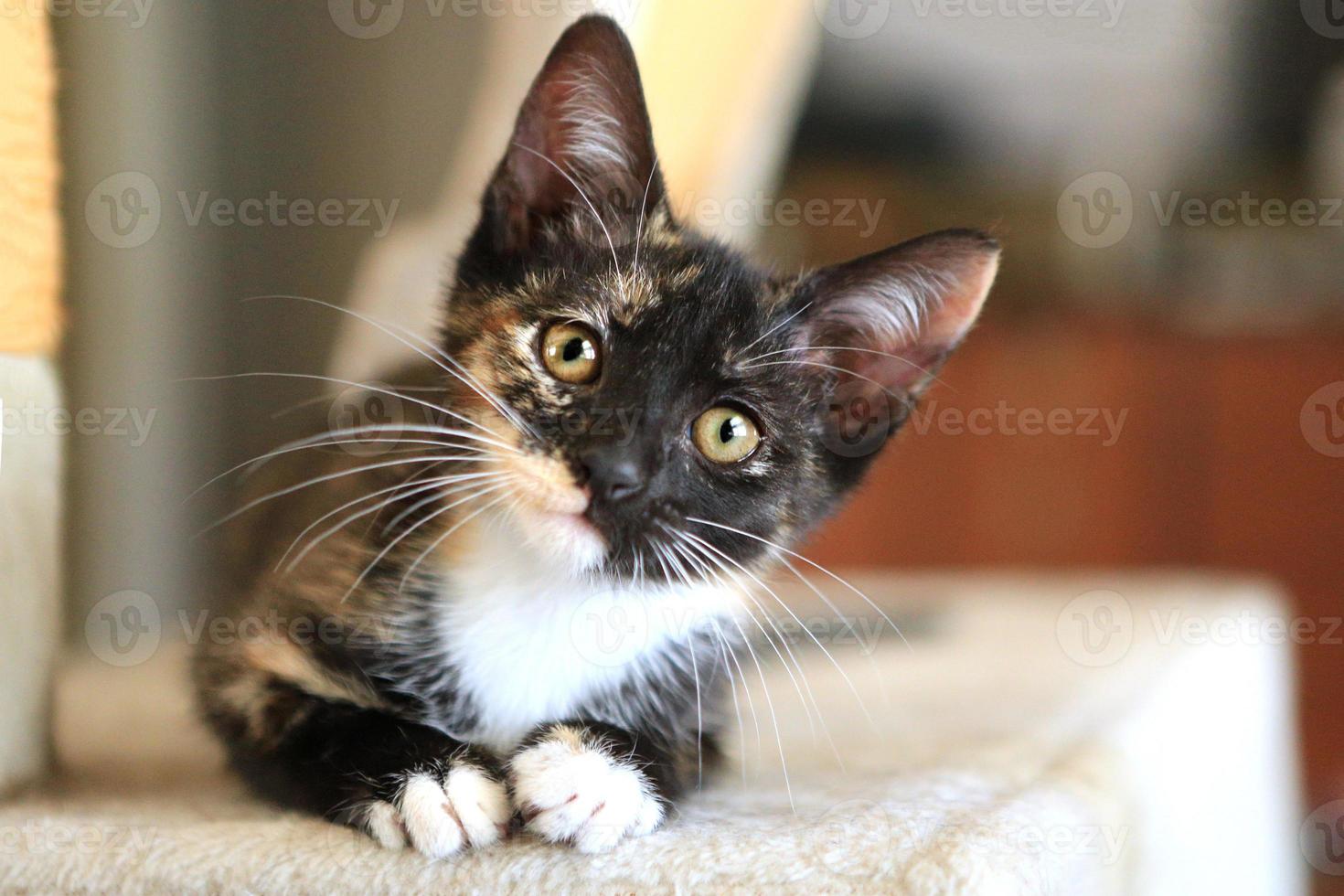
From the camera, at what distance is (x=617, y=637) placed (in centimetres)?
106

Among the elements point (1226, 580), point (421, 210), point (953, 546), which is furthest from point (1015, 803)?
point (953, 546)

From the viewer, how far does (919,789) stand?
1005mm

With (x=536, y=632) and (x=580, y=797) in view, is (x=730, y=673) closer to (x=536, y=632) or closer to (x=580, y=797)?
(x=536, y=632)

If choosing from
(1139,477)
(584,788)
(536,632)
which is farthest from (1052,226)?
(584,788)

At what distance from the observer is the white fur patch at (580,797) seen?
0.81 m

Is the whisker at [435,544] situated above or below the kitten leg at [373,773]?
above

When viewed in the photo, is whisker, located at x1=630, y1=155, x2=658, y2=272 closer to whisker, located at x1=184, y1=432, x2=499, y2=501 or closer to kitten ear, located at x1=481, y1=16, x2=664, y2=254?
kitten ear, located at x1=481, y1=16, x2=664, y2=254

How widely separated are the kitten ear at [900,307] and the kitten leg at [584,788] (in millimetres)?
435

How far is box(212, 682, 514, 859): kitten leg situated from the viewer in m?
0.81

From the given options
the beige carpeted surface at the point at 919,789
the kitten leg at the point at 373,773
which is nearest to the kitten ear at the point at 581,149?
the kitten leg at the point at 373,773

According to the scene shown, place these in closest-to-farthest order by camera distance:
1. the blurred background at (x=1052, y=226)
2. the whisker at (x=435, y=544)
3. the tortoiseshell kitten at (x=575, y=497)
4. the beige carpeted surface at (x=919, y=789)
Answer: the beige carpeted surface at (x=919, y=789) < the tortoiseshell kitten at (x=575, y=497) < the whisker at (x=435, y=544) < the blurred background at (x=1052, y=226)

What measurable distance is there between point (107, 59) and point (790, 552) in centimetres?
124

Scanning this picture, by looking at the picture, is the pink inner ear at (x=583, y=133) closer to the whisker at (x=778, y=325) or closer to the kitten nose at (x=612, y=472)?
the whisker at (x=778, y=325)

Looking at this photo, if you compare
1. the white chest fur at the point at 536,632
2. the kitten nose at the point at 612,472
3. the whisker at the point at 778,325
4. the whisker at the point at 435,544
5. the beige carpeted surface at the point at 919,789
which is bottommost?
the beige carpeted surface at the point at 919,789
